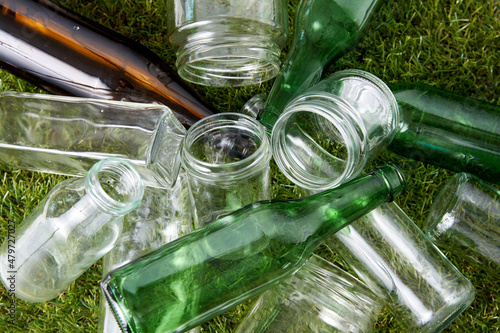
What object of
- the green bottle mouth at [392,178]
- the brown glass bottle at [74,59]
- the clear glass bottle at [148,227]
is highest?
the brown glass bottle at [74,59]

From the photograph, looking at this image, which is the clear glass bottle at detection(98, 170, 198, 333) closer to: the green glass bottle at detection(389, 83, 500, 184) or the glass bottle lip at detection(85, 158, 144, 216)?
the glass bottle lip at detection(85, 158, 144, 216)

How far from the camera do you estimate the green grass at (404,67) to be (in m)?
1.53

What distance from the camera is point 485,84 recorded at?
1544 millimetres

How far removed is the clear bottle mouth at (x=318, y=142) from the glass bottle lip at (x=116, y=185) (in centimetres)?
38

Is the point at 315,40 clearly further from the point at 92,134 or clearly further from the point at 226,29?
the point at 92,134

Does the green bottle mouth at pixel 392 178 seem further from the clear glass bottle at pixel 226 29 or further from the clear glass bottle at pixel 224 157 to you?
the clear glass bottle at pixel 226 29

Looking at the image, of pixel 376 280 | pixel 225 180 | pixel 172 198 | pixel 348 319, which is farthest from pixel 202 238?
pixel 376 280

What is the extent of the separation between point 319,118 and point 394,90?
0.23 metres

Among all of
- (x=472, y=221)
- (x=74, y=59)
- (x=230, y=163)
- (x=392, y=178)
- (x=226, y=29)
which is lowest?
(x=472, y=221)

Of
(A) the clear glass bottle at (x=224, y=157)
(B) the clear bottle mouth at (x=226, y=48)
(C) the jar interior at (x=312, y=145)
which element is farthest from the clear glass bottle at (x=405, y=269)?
(B) the clear bottle mouth at (x=226, y=48)

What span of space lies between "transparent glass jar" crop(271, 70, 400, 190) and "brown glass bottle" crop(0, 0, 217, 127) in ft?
0.94

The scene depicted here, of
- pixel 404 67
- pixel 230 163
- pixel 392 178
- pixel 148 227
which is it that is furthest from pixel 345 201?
pixel 404 67

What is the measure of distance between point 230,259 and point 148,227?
0.38 m

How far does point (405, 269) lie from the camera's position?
1.33m
